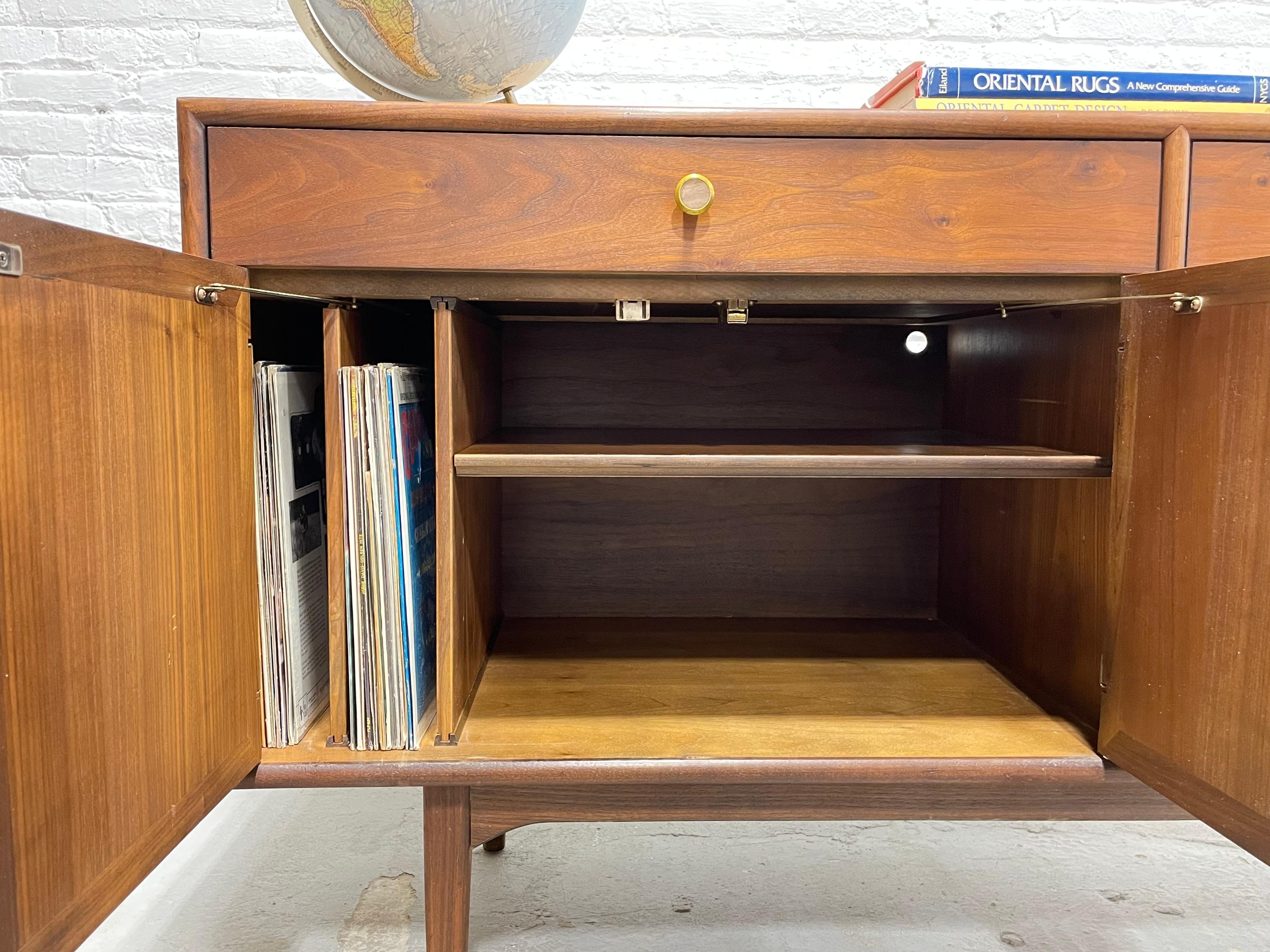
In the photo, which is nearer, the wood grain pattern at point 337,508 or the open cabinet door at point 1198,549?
the open cabinet door at point 1198,549

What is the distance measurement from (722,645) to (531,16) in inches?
28.5

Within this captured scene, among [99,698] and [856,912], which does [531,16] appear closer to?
[99,698]

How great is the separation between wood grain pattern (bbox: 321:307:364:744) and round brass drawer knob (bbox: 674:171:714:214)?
303mm

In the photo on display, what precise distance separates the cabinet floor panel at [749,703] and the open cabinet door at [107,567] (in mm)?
180

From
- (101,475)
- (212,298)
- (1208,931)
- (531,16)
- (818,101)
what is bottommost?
(1208,931)

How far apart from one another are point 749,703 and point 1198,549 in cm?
42

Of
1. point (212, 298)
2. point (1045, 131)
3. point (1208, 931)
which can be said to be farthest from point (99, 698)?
point (1208, 931)

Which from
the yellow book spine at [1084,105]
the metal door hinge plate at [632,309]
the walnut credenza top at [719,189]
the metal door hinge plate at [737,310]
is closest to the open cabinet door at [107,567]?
the walnut credenza top at [719,189]

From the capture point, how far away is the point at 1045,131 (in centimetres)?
73

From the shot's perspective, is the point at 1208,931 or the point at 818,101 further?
the point at 818,101

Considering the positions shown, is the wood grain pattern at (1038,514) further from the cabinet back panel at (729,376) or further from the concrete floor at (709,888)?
the concrete floor at (709,888)

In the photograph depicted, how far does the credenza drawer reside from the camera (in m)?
0.71

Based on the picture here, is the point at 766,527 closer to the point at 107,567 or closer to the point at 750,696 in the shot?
the point at 750,696

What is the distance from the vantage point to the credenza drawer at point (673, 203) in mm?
706
